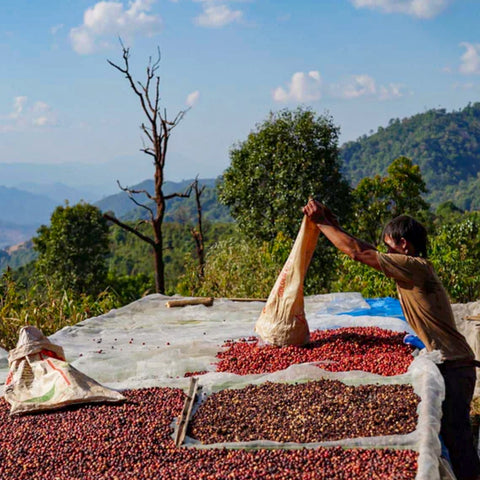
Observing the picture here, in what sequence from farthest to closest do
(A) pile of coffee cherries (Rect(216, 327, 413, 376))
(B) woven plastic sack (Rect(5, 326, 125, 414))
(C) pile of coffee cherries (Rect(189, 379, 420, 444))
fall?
(A) pile of coffee cherries (Rect(216, 327, 413, 376)) < (B) woven plastic sack (Rect(5, 326, 125, 414)) < (C) pile of coffee cherries (Rect(189, 379, 420, 444))

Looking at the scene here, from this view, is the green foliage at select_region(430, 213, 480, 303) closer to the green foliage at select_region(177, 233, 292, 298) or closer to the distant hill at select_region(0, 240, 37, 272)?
the green foliage at select_region(177, 233, 292, 298)

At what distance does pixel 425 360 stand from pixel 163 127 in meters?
6.37

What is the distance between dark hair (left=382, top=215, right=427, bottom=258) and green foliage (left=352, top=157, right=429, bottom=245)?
42.6 feet

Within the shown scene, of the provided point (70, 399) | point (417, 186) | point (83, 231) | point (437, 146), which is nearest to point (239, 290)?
point (70, 399)

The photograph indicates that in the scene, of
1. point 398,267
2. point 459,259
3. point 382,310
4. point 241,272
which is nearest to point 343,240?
point 398,267

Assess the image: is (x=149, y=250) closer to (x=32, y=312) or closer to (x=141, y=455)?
(x=32, y=312)

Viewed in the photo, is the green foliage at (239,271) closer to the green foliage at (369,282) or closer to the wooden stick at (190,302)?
the green foliage at (369,282)

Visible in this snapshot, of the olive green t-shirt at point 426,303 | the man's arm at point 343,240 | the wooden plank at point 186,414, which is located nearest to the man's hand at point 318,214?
the man's arm at point 343,240

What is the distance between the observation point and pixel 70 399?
123 inches

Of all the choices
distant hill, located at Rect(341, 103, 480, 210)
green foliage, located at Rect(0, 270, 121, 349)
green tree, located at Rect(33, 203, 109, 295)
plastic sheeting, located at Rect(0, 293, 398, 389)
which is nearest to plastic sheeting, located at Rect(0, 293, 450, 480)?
plastic sheeting, located at Rect(0, 293, 398, 389)

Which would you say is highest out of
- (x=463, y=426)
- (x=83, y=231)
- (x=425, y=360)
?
(x=83, y=231)

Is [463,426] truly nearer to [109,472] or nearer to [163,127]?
[109,472]

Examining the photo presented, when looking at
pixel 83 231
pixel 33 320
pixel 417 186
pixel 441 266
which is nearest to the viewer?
pixel 33 320

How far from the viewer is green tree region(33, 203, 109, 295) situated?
2072 cm
